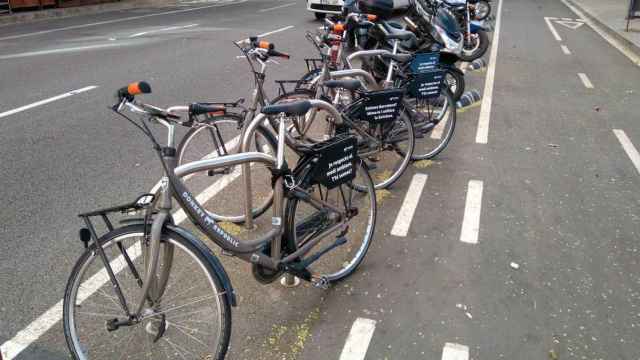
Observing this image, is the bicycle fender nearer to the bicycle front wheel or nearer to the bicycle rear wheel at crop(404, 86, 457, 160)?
the bicycle front wheel

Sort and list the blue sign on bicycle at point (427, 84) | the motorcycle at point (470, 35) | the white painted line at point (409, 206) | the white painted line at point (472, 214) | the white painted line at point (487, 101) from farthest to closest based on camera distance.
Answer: the motorcycle at point (470, 35) < the white painted line at point (487, 101) < the blue sign on bicycle at point (427, 84) < the white painted line at point (409, 206) < the white painted line at point (472, 214)

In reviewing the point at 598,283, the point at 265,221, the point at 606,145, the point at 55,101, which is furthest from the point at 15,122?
the point at 606,145

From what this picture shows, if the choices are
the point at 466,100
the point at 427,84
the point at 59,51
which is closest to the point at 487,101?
the point at 466,100

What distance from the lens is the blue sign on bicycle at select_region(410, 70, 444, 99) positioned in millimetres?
5492

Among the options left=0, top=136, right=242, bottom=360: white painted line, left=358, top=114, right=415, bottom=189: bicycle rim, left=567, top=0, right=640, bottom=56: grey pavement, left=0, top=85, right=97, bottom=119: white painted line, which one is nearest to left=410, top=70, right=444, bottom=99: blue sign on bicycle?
left=358, top=114, right=415, bottom=189: bicycle rim

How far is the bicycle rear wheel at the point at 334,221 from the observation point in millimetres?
3340

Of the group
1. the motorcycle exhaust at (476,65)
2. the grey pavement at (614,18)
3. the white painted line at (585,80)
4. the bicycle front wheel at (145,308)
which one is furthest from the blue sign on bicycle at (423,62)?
the grey pavement at (614,18)

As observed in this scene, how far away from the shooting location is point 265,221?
453 centimetres

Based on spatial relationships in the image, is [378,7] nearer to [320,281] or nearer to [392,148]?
[392,148]

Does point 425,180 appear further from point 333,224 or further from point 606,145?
point 606,145

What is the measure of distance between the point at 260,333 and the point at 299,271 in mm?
448

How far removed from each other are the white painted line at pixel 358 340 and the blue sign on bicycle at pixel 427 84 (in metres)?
2.91

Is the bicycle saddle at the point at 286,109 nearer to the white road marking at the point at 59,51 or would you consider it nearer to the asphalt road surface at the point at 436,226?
the asphalt road surface at the point at 436,226

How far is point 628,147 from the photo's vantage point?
20.9ft
